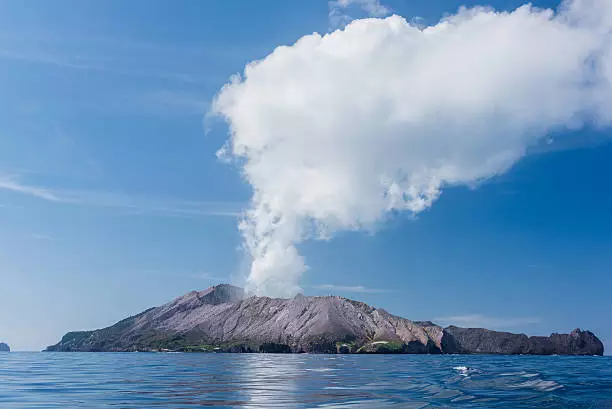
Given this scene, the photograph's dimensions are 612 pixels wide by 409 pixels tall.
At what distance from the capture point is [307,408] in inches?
1884

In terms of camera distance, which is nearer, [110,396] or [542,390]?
[110,396]

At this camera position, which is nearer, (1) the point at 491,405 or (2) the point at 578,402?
(1) the point at 491,405

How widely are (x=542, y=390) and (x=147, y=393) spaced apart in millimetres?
46745

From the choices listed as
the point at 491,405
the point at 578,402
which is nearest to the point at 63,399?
the point at 491,405

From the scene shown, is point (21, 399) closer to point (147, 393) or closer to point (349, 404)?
point (147, 393)

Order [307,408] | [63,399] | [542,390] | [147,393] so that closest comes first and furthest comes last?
[307,408] → [63,399] → [147,393] → [542,390]

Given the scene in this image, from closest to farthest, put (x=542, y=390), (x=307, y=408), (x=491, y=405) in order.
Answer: (x=307, y=408) < (x=491, y=405) < (x=542, y=390)

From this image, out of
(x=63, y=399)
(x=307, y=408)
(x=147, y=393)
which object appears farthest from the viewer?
(x=147, y=393)

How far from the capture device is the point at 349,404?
5122 cm

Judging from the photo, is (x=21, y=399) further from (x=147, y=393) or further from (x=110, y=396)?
(x=147, y=393)

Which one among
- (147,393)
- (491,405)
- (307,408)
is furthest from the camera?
(147,393)

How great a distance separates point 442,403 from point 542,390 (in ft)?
68.1

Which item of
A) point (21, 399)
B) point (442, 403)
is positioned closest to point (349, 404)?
point (442, 403)

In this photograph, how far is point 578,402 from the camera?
55312mm
